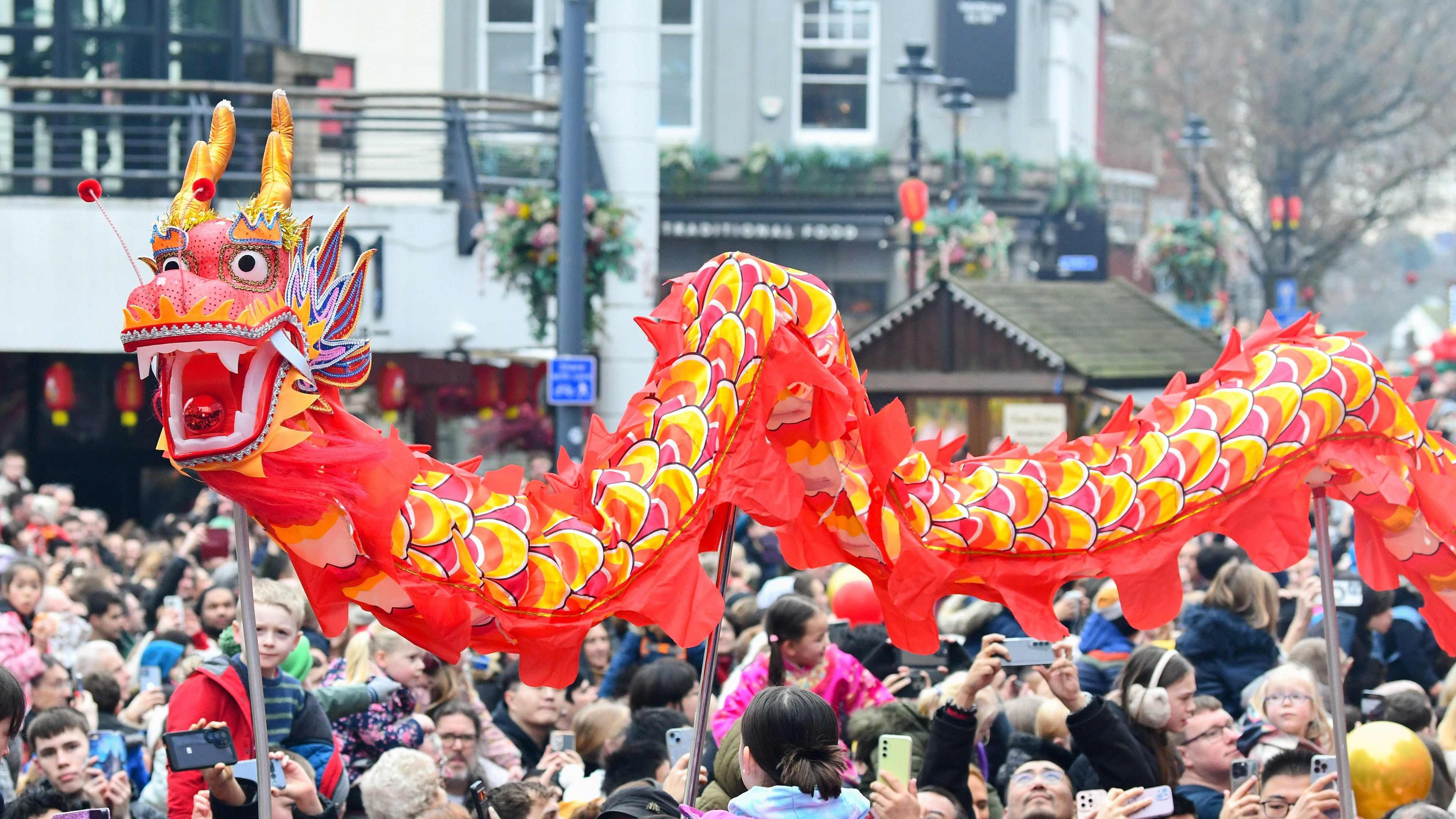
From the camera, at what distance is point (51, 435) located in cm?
1925

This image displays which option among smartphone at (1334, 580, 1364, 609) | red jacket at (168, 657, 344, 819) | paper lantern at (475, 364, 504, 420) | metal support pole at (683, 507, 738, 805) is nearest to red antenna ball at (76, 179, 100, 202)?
red jacket at (168, 657, 344, 819)

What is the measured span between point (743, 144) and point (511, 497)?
2541cm

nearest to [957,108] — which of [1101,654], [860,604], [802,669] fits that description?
[860,604]

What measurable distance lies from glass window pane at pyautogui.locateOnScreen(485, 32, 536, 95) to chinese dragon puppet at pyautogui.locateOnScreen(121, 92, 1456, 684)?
24.8 metres

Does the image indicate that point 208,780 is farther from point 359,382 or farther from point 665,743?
point 665,743

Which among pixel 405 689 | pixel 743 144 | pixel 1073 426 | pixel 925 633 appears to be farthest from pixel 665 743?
pixel 743 144

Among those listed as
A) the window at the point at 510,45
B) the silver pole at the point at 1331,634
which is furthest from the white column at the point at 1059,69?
the silver pole at the point at 1331,634

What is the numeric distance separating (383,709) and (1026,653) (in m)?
2.25

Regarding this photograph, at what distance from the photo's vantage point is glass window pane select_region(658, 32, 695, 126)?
29609mm

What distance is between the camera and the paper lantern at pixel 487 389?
18.1 metres

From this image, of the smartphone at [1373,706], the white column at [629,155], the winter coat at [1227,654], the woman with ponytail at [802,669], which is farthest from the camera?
the white column at [629,155]

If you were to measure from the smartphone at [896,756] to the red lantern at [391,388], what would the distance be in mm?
12305

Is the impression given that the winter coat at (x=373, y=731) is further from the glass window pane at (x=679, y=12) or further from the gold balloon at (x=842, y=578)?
the glass window pane at (x=679, y=12)

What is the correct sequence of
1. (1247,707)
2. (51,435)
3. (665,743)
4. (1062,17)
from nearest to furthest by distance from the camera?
(665,743) < (1247,707) < (51,435) < (1062,17)
